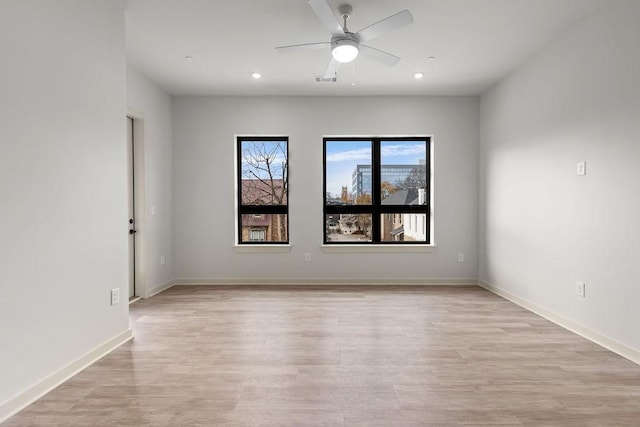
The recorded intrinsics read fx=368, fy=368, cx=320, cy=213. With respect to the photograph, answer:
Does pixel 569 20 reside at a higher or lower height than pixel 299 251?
higher

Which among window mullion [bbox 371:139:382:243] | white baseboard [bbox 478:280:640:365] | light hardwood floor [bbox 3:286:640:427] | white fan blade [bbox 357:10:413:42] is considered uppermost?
white fan blade [bbox 357:10:413:42]

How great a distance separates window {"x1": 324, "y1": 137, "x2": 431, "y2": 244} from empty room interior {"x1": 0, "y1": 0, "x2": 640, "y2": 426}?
0.03m

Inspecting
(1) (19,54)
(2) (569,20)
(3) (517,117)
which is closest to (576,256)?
(3) (517,117)

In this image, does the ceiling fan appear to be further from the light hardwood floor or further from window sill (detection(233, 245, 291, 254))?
window sill (detection(233, 245, 291, 254))

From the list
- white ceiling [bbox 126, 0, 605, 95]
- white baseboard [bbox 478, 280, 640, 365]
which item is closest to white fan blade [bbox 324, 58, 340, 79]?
white ceiling [bbox 126, 0, 605, 95]

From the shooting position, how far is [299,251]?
18.0 feet

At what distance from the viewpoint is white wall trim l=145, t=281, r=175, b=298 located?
4.77 metres

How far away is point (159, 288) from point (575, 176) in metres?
5.03

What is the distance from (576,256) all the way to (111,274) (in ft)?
13.2

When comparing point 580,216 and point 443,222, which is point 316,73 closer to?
point 443,222

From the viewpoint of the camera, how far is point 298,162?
549 centimetres

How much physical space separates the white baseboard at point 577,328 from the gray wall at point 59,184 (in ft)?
13.0

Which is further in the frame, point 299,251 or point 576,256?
point 299,251

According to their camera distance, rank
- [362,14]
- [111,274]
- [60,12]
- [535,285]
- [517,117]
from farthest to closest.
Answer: [517,117], [535,285], [362,14], [111,274], [60,12]
